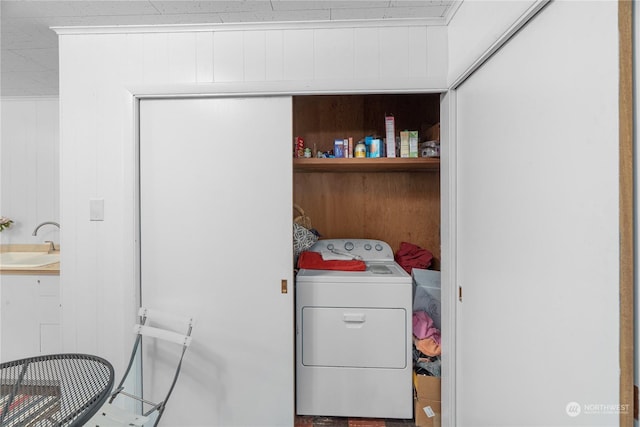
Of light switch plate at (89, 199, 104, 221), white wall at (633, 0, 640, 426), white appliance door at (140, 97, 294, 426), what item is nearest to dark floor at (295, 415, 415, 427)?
white appliance door at (140, 97, 294, 426)

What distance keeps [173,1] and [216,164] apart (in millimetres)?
780

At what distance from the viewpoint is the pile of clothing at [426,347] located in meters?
1.68

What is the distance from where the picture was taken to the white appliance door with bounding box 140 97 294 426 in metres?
1.56

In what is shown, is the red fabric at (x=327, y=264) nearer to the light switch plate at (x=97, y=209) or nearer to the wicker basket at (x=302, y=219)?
the wicker basket at (x=302, y=219)

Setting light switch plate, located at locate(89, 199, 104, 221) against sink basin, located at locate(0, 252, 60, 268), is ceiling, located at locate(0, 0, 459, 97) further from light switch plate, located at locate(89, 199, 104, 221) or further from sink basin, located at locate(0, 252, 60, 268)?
sink basin, located at locate(0, 252, 60, 268)

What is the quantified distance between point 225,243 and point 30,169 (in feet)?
7.66

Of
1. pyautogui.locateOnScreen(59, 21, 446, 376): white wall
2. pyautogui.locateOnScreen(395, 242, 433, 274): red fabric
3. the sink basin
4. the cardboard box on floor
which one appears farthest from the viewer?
the sink basin

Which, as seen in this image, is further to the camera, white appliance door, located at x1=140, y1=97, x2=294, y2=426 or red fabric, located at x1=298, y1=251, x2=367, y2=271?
red fabric, located at x1=298, y1=251, x2=367, y2=271

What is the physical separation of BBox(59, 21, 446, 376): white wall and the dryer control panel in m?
1.09

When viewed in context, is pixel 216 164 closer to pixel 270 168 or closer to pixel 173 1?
pixel 270 168

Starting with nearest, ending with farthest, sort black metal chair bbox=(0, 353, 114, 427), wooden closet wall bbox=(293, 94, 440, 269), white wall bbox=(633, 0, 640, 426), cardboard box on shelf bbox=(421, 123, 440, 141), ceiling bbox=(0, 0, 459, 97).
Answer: white wall bbox=(633, 0, 640, 426) → black metal chair bbox=(0, 353, 114, 427) → ceiling bbox=(0, 0, 459, 97) → cardboard box on shelf bbox=(421, 123, 440, 141) → wooden closet wall bbox=(293, 94, 440, 269)

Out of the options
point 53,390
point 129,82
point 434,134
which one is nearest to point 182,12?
point 129,82

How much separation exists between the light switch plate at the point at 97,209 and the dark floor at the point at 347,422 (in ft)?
5.41

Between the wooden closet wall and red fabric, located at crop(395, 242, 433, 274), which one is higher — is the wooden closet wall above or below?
above
